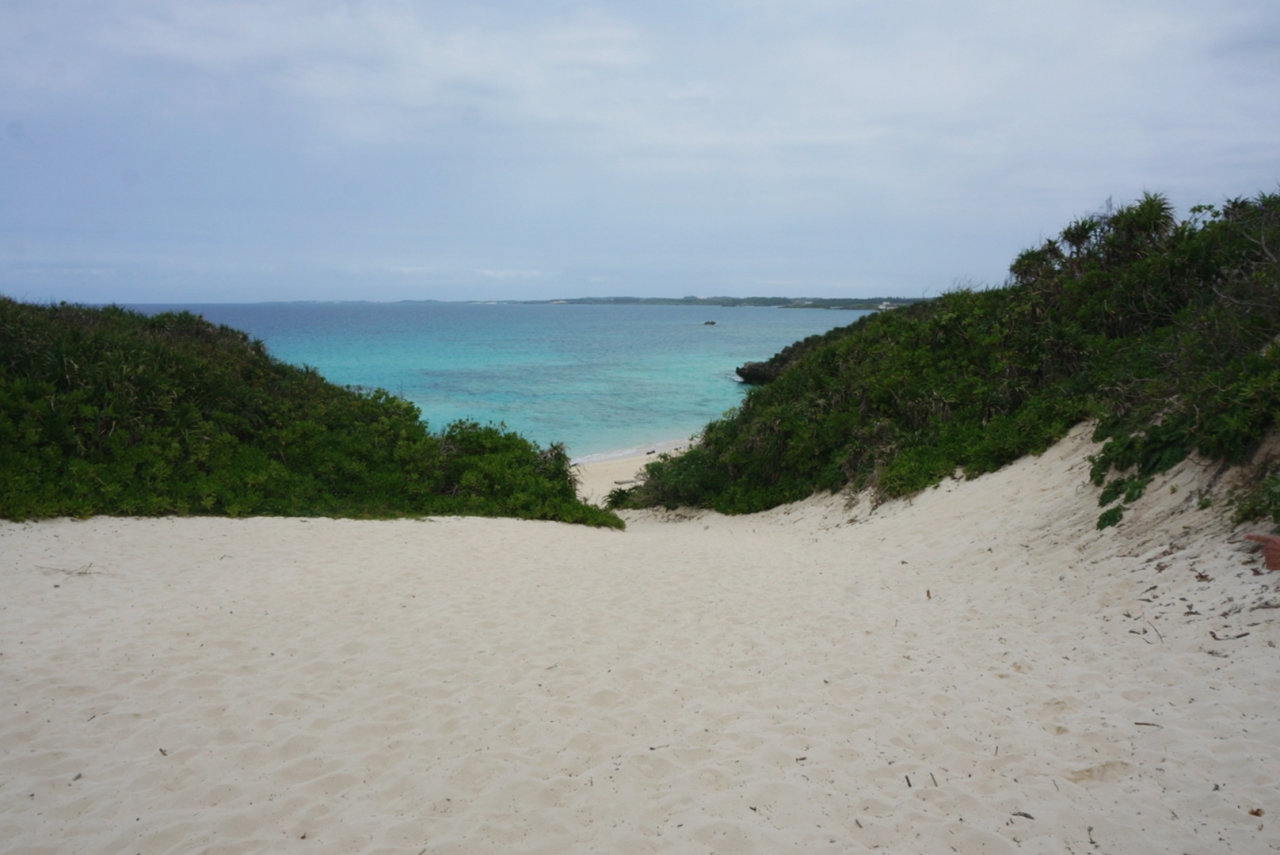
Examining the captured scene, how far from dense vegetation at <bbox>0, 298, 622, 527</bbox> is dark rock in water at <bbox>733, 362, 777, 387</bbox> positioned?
3387 cm

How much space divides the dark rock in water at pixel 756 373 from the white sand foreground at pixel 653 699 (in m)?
38.3

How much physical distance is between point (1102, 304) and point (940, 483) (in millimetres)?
4243

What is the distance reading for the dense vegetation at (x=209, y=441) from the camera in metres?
9.91

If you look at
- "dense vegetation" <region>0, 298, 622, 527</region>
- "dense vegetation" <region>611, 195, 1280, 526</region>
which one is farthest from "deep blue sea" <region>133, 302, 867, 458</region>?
"dense vegetation" <region>611, 195, 1280, 526</region>

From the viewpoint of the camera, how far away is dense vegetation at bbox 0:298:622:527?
9914 mm

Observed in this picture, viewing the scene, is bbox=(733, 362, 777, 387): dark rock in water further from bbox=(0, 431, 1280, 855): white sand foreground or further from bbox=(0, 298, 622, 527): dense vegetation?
bbox=(0, 431, 1280, 855): white sand foreground

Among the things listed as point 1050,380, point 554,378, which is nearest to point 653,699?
point 1050,380

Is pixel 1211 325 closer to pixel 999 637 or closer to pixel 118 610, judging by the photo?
pixel 999 637

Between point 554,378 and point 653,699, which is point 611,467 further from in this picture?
point 554,378

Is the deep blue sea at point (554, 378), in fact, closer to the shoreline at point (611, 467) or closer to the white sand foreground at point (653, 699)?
the shoreline at point (611, 467)

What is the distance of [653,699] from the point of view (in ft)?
16.3

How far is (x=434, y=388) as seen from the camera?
43406mm

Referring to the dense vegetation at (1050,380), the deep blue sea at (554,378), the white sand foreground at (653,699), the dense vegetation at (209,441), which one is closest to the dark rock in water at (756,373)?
the deep blue sea at (554,378)

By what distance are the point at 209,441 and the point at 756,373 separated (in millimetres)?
39949
